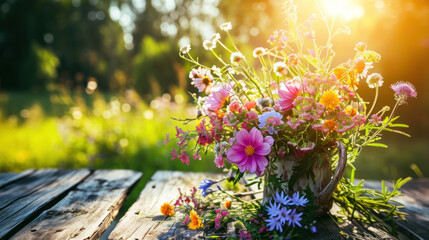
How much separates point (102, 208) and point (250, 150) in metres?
0.70

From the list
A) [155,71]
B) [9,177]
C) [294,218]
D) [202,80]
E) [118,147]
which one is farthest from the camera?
[155,71]

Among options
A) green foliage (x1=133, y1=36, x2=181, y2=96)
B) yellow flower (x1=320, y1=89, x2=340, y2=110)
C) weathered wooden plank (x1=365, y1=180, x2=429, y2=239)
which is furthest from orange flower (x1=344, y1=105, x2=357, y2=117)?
green foliage (x1=133, y1=36, x2=181, y2=96)

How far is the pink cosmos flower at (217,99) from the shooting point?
1.26 metres

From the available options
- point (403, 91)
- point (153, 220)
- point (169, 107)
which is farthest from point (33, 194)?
point (169, 107)

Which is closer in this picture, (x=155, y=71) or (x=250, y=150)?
(x=250, y=150)

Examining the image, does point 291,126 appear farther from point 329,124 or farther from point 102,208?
point 102,208

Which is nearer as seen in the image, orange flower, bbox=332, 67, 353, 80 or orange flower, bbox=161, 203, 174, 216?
orange flower, bbox=332, 67, 353, 80

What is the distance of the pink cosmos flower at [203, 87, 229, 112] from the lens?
49.6 inches

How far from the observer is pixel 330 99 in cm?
113

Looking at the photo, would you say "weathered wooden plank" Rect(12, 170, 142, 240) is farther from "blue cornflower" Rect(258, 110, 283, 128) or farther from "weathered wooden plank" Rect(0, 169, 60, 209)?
"blue cornflower" Rect(258, 110, 283, 128)

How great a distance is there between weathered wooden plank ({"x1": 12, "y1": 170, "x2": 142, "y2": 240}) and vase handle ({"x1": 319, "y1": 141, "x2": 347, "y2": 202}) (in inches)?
30.6

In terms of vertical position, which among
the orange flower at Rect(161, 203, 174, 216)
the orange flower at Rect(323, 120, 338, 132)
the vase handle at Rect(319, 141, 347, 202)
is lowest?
the orange flower at Rect(161, 203, 174, 216)

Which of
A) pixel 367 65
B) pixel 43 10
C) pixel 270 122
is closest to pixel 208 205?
pixel 270 122

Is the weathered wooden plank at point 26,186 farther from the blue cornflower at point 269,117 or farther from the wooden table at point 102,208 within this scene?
the blue cornflower at point 269,117
